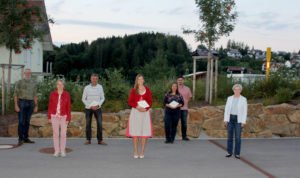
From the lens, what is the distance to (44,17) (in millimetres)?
12742

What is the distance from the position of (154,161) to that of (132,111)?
1169 mm

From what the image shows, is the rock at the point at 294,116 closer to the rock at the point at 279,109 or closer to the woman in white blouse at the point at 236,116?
the rock at the point at 279,109

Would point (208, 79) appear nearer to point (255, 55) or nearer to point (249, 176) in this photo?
point (249, 176)

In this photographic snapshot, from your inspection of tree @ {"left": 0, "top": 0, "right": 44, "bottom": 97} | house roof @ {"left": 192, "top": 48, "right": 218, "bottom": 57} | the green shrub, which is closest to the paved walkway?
the green shrub

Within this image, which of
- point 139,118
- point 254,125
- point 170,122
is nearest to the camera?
point 139,118

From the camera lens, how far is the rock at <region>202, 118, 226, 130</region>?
41.7ft

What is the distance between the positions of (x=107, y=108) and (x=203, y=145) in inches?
133

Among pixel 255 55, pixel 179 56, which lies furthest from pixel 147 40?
pixel 255 55

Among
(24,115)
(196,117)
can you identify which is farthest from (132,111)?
(196,117)

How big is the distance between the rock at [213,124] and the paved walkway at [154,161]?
3.89 feet

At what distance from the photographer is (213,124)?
41.7ft

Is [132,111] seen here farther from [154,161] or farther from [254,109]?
[254,109]

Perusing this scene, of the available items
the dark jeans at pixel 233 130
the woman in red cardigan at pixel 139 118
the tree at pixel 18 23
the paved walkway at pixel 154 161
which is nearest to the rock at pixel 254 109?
the paved walkway at pixel 154 161

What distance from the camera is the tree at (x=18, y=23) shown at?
457 inches
